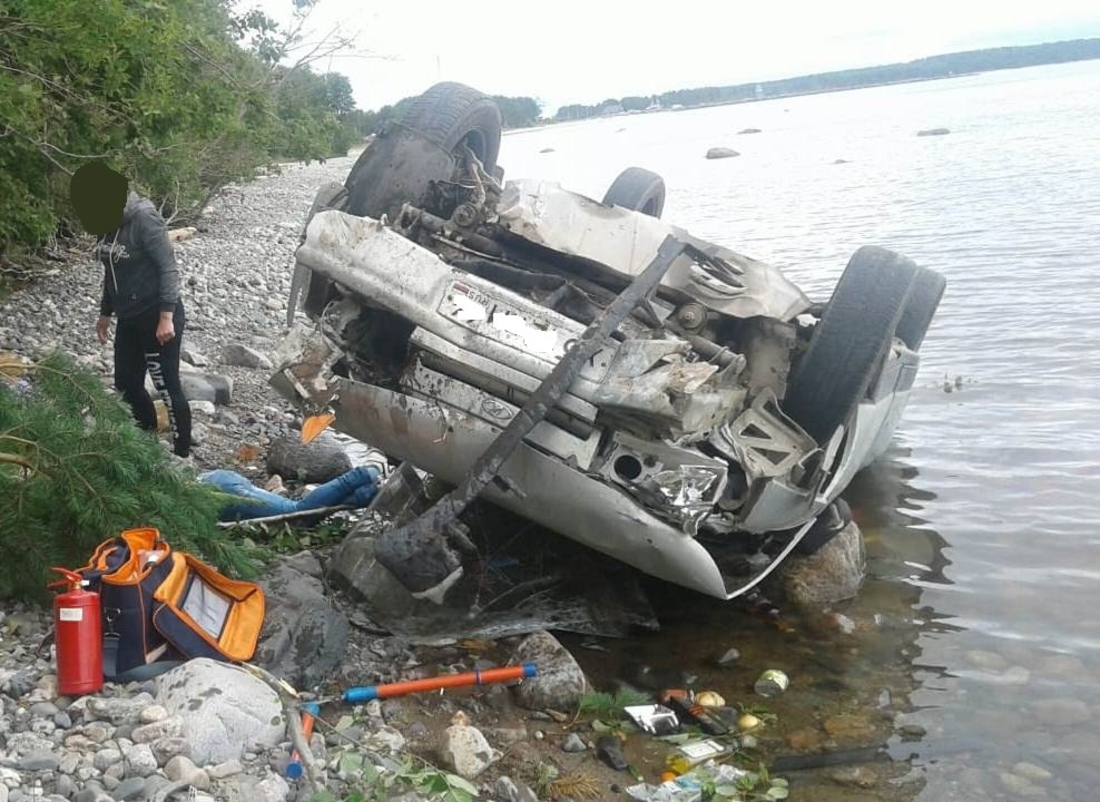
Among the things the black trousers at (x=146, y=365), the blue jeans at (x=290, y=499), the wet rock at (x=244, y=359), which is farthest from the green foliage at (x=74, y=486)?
the wet rock at (x=244, y=359)

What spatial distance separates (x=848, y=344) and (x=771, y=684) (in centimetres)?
144

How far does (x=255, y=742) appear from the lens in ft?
10.00

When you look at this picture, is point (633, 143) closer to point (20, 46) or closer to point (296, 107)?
point (296, 107)

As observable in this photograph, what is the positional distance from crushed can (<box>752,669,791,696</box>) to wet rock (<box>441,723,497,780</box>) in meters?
1.21

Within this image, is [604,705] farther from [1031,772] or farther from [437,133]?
[437,133]

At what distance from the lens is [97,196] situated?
4.48 metres

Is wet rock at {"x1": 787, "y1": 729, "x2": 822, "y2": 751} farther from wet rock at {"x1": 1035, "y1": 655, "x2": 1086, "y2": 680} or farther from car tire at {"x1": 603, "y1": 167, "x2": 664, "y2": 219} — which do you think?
car tire at {"x1": 603, "y1": 167, "x2": 664, "y2": 219}

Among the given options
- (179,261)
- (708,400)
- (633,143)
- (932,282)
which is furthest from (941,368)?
(633,143)

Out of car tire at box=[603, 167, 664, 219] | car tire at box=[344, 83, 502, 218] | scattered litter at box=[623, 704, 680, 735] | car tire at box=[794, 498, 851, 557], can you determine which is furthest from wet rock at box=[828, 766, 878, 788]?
car tire at box=[603, 167, 664, 219]

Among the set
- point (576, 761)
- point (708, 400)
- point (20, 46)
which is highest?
point (20, 46)

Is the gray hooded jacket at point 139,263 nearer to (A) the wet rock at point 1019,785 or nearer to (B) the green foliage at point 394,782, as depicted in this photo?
(B) the green foliage at point 394,782

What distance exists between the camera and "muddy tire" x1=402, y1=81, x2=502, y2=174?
5117mm

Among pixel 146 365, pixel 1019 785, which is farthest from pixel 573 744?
pixel 146 365

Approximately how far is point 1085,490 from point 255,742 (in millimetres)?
5036
